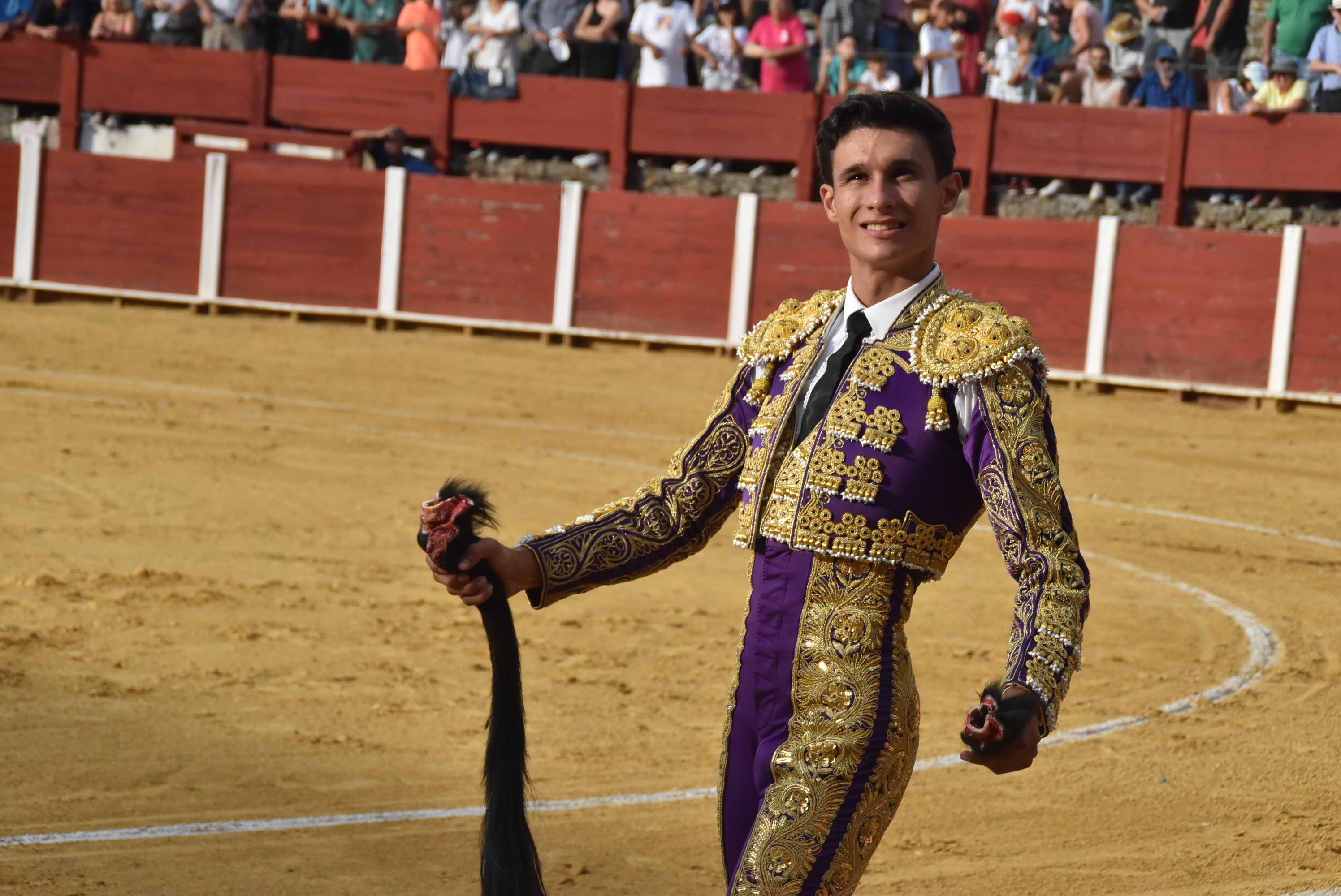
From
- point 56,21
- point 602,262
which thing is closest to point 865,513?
point 602,262

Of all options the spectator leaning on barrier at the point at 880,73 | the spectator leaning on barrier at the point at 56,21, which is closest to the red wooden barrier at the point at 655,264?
the spectator leaning on barrier at the point at 880,73

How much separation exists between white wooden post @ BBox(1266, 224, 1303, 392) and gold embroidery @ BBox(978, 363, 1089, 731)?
10428mm

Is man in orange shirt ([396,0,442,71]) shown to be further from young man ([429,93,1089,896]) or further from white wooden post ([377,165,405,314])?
young man ([429,93,1089,896])

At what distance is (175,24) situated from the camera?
15.6 m

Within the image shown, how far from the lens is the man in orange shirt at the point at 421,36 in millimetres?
14734

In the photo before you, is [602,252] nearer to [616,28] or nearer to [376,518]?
[616,28]

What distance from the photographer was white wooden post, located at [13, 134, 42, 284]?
15141 millimetres

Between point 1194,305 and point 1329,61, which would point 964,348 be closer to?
point 1194,305

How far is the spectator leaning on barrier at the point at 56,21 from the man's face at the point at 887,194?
15249 millimetres

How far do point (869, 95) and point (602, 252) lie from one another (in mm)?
11841

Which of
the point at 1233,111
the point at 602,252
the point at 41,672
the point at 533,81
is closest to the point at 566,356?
the point at 602,252

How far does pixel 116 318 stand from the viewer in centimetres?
1429

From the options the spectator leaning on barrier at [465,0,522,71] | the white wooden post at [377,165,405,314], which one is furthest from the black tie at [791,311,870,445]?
the white wooden post at [377,165,405,314]

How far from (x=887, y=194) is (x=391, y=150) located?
12.9 meters
